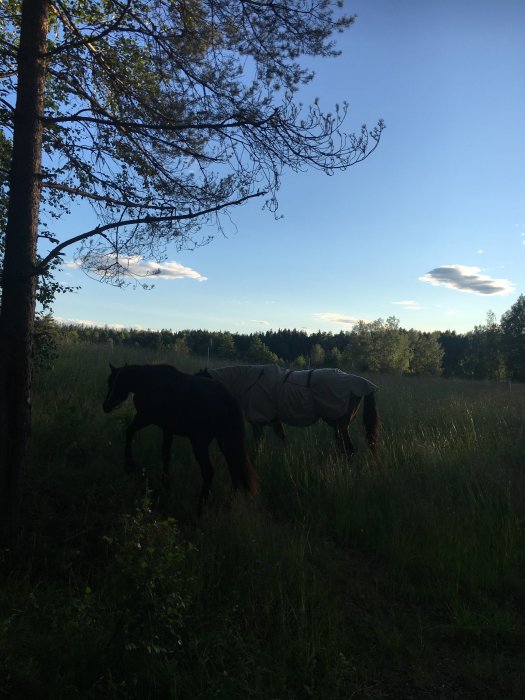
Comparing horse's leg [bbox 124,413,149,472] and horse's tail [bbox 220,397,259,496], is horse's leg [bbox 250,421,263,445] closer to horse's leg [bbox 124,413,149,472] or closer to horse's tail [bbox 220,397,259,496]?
horse's tail [bbox 220,397,259,496]

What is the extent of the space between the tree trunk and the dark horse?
1.90 metres

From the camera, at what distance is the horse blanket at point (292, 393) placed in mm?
7621

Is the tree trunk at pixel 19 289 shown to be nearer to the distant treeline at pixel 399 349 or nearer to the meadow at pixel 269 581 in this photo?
the meadow at pixel 269 581

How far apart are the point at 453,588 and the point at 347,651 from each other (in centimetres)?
123

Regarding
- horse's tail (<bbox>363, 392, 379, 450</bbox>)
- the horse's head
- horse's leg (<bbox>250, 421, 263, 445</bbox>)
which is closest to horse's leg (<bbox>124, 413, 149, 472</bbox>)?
the horse's head

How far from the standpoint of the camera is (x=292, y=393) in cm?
762

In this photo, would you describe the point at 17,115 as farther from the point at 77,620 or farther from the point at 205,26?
the point at 77,620

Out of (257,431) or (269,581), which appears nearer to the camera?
(269,581)

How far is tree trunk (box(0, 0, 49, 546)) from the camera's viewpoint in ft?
13.8

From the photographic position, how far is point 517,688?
2959 mm

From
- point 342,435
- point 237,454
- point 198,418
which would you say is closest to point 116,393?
point 198,418

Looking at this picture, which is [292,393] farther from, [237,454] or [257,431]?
[237,454]

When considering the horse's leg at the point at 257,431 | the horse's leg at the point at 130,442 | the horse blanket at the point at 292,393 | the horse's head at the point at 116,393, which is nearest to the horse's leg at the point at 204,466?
the horse's leg at the point at 130,442

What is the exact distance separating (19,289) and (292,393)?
4.42 m
